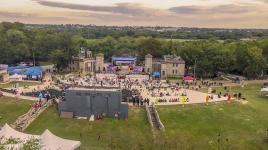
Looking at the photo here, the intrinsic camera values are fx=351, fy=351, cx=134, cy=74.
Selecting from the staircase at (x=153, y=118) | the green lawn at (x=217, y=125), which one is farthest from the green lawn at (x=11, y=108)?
the green lawn at (x=217, y=125)

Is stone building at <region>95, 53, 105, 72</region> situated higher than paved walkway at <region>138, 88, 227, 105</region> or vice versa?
stone building at <region>95, 53, 105, 72</region>

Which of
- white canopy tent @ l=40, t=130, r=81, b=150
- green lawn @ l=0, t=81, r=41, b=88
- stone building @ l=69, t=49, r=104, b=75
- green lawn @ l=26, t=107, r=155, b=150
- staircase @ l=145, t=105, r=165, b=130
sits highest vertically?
stone building @ l=69, t=49, r=104, b=75

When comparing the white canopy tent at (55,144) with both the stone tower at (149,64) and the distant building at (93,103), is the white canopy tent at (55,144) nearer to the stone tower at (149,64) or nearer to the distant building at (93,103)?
the distant building at (93,103)

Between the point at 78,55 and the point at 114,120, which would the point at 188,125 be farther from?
the point at 78,55

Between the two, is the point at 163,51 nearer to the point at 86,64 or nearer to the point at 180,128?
the point at 86,64

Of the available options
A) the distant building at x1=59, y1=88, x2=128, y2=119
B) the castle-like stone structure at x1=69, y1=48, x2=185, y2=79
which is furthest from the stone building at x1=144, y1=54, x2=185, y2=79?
the distant building at x1=59, y1=88, x2=128, y2=119

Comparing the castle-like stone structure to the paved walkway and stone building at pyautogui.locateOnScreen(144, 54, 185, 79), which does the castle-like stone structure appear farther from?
the paved walkway

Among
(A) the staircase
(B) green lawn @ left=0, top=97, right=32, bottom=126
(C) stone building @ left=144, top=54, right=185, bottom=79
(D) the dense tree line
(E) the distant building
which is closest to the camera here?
(A) the staircase
